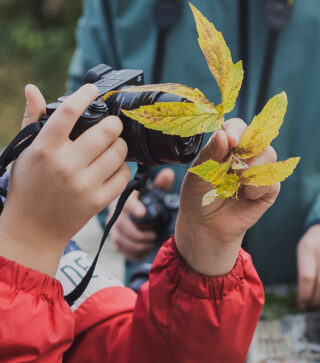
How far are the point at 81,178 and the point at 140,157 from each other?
8 cm

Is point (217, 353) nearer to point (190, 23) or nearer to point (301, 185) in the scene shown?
point (301, 185)

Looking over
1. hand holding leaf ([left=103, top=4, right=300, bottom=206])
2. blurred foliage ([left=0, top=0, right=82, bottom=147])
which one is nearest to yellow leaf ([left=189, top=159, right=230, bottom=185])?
hand holding leaf ([left=103, top=4, right=300, bottom=206])

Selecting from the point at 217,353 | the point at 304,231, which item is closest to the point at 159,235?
the point at 304,231

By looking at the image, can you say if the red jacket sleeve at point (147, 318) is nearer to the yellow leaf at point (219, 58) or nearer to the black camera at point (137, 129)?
the black camera at point (137, 129)

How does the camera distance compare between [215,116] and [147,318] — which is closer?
[215,116]

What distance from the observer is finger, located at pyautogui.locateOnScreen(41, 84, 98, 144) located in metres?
0.54

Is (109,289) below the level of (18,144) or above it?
below

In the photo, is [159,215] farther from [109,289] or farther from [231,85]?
[231,85]

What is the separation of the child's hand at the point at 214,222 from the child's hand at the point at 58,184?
0.12 m

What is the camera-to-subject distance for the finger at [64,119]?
536 mm

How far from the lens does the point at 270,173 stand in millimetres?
504

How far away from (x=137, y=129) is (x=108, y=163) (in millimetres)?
47

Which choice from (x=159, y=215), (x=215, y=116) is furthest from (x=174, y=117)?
(x=159, y=215)

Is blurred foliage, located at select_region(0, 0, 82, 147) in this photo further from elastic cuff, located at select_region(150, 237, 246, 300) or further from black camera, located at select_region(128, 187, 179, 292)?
elastic cuff, located at select_region(150, 237, 246, 300)
